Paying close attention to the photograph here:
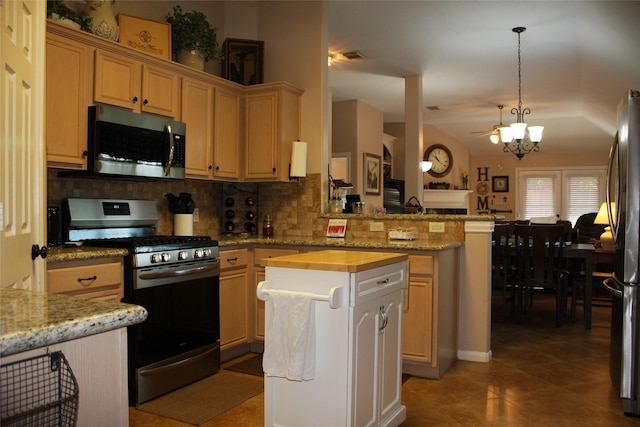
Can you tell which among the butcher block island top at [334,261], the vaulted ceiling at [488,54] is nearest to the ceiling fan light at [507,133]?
the vaulted ceiling at [488,54]

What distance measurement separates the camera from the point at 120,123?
3.23m

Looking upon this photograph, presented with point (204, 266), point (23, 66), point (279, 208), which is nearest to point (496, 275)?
point (279, 208)

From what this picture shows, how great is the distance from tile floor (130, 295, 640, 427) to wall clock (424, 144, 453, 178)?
6.90m

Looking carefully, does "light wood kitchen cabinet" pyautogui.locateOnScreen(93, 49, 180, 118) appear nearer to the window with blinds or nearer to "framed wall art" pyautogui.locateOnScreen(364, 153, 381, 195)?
"framed wall art" pyautogui.locateOnScreen(364, 153, 381, 195)

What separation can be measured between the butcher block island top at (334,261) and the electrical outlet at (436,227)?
1.55 meters

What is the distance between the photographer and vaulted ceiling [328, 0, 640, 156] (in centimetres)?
458

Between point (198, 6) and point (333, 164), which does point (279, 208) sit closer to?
point (198, 6)

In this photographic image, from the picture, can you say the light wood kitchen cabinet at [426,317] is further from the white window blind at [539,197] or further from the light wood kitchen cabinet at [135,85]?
the white window blind at [539,197]

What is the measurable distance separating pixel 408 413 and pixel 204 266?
1541 mm

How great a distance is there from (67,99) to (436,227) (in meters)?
2.62

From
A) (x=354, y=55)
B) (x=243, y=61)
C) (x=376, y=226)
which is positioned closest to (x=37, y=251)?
(x=376, y=226)

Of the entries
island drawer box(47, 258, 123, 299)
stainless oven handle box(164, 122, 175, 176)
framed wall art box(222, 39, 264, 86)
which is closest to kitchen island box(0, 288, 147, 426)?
island drawer box(47, 258, 123, 299)

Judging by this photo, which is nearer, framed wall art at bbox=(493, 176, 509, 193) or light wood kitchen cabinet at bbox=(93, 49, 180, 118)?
light wood kitchen cabinet at bbox=(93, 49, 180, 118)

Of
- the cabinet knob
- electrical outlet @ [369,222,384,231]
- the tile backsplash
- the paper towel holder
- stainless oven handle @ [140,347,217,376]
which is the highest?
the paper towel holder
